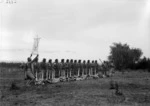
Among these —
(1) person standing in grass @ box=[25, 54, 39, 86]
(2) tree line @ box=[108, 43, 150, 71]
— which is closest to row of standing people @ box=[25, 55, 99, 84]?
(1) person standing in grass @ box=[25, 54, 39, 86]

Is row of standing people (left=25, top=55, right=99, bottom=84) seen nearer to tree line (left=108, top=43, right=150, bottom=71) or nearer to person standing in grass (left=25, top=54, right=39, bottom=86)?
person standing in grass (left=25, top=54, right=39, bottom=86)

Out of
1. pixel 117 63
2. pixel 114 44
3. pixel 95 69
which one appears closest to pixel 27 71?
pixel 95 69

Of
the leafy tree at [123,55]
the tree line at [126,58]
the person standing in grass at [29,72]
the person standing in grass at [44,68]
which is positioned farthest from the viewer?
the leafy tree at [123,55]

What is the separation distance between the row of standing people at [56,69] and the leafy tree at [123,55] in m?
30.8

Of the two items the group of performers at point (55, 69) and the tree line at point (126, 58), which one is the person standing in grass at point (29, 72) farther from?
the tree line at point (126, 58)

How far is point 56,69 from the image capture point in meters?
28.8

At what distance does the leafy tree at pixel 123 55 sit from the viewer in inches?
2751

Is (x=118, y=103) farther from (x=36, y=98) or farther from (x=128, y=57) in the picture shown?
(x=128, y=57)

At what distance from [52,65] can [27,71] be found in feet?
17.8

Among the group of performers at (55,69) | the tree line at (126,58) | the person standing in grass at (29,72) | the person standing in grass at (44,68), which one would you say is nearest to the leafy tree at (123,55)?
the tree line at (126,58)

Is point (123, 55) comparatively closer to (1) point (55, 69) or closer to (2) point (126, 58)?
(2) point (126, 58)

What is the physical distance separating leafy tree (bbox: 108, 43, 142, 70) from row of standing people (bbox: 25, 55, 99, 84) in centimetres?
3085

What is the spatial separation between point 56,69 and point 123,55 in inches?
1812

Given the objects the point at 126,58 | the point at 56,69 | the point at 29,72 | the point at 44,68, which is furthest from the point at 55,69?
the point at 126,58
